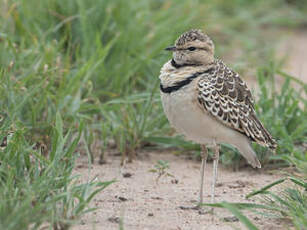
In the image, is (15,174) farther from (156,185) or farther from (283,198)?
(283,198)

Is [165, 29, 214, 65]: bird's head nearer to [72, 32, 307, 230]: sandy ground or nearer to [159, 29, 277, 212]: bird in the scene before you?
[159, 29, 277, 212]: bird

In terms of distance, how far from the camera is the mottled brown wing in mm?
4316

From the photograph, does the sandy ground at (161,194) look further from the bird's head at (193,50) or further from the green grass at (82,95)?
the bird's head at (193,50)

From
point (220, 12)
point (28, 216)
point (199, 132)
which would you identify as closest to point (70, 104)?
point (199, 132)

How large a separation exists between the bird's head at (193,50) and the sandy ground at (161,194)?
950 mm

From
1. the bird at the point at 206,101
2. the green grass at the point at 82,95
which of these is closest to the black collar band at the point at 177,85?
the bird at the point at 206,101

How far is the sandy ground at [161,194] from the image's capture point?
4000 millimetres

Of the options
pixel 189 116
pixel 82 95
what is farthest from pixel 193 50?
pixel 82 95

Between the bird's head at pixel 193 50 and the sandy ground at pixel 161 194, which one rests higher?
the bird's head at pixel 193 50

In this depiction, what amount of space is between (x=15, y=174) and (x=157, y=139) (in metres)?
1.85

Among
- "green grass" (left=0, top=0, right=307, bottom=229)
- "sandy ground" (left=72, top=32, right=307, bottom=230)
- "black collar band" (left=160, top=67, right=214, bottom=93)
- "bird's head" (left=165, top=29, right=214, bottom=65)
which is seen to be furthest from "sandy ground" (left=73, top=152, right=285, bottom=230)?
"bird's head" (left=165, top=29, right=214, bottom=65)

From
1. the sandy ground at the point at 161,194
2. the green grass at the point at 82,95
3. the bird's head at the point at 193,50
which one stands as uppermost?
the bird's head at the point at 193,50

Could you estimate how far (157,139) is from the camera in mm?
5438

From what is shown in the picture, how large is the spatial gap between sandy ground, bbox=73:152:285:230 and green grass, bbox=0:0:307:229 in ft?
0.43
